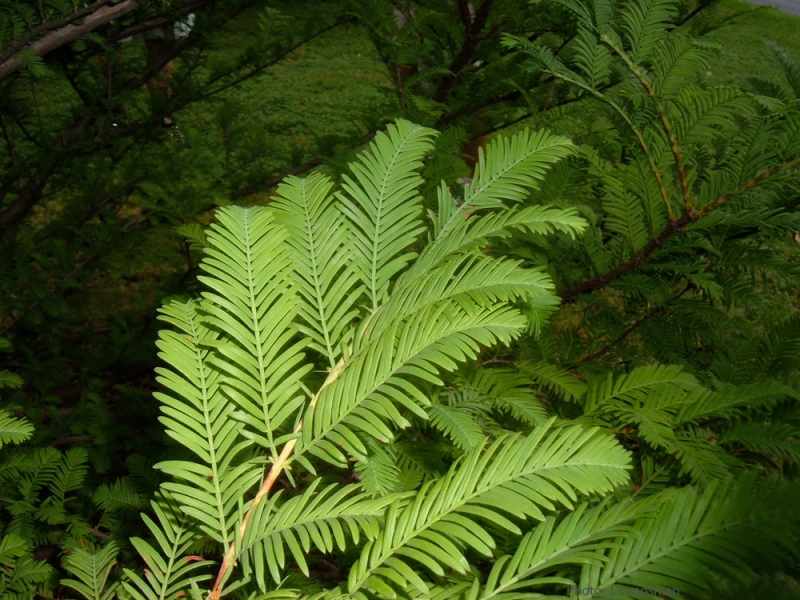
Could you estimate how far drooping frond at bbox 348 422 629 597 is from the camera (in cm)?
53

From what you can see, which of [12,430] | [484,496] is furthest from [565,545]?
[12,430]

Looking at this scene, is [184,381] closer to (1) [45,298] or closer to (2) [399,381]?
(2) [399,381]

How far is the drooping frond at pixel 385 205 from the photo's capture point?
31.6 inches

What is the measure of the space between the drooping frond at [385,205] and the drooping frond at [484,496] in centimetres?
28

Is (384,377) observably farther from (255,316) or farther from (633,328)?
(633,328)

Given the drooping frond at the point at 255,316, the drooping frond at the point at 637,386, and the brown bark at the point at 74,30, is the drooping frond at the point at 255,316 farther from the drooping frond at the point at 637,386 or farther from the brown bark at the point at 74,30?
the brown bark at the point at 74,30

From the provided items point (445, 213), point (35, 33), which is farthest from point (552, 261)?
point (35, 33)

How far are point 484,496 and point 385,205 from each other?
0.45 meters

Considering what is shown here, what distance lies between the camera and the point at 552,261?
4.82ft

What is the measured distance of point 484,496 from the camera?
57cm

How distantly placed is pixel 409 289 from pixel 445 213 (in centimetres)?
20

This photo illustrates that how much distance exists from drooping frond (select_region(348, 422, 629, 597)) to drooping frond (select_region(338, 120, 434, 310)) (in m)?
0.28

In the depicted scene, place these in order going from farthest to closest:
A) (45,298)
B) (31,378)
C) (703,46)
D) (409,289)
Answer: (31,378) < (45,298) < (703,46) < (409,289)

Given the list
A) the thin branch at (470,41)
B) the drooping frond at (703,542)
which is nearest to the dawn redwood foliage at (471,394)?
the drooping frond at (703,542)
